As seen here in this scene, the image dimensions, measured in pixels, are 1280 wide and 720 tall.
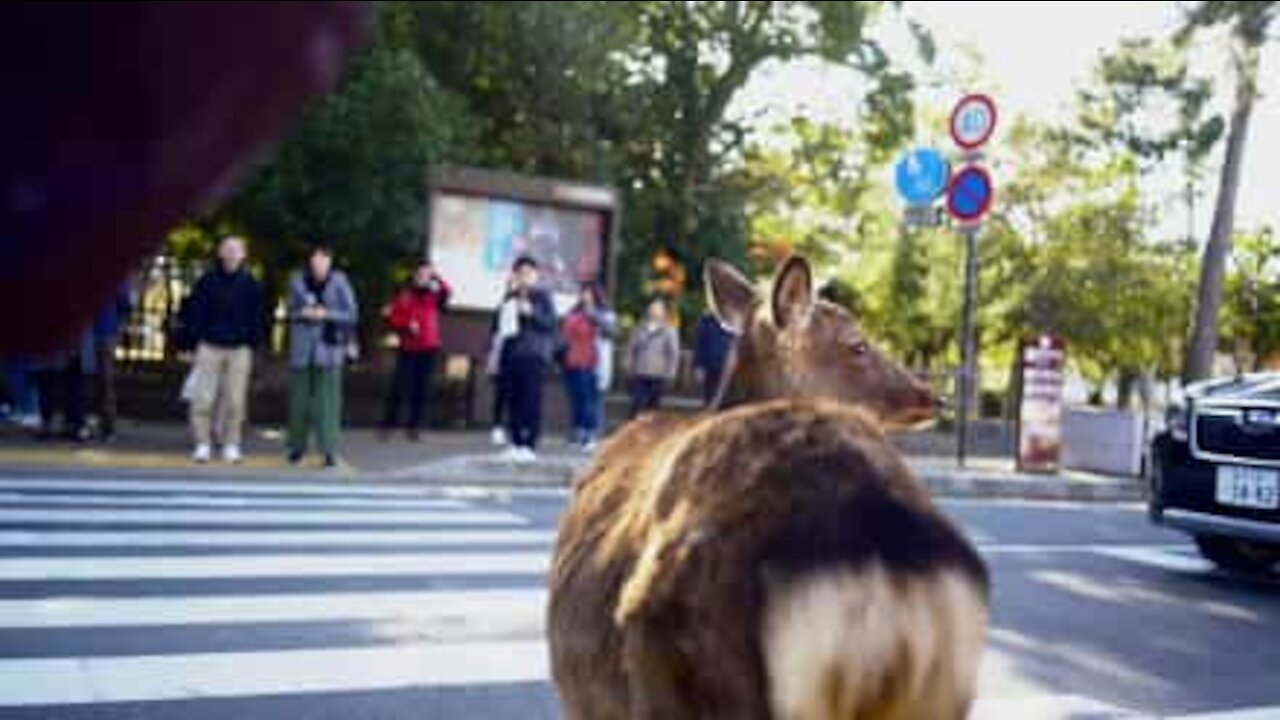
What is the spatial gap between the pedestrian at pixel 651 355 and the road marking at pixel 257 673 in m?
9.64

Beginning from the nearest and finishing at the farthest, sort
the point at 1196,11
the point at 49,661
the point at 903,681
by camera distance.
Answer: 1. the point at 903,681
2. the point at 49,661
3. the point at 1196,11

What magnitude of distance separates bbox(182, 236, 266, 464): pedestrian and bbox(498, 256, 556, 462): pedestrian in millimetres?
2432

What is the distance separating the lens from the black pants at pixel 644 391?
597 inches

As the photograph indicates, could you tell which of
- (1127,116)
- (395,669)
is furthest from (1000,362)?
(395,669)

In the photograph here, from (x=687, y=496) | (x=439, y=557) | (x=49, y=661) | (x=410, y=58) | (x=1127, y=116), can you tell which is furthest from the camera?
(x=1127, y=116)

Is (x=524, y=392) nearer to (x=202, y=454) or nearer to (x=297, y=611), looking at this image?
(x=202, y=454)

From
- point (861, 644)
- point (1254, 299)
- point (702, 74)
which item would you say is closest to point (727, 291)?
point (861, 644)

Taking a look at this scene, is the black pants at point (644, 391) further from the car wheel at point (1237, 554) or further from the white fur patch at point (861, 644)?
the white fur patch at point (861, 644)

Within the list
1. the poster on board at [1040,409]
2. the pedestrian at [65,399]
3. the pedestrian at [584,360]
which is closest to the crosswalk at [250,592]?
the pedestrian at [65,399]

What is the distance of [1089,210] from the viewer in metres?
27.4

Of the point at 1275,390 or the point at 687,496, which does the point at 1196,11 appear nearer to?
the point at 1275,390

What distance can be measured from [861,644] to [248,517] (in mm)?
7196

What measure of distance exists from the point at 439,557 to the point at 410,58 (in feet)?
29.1

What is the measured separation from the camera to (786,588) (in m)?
1.72
